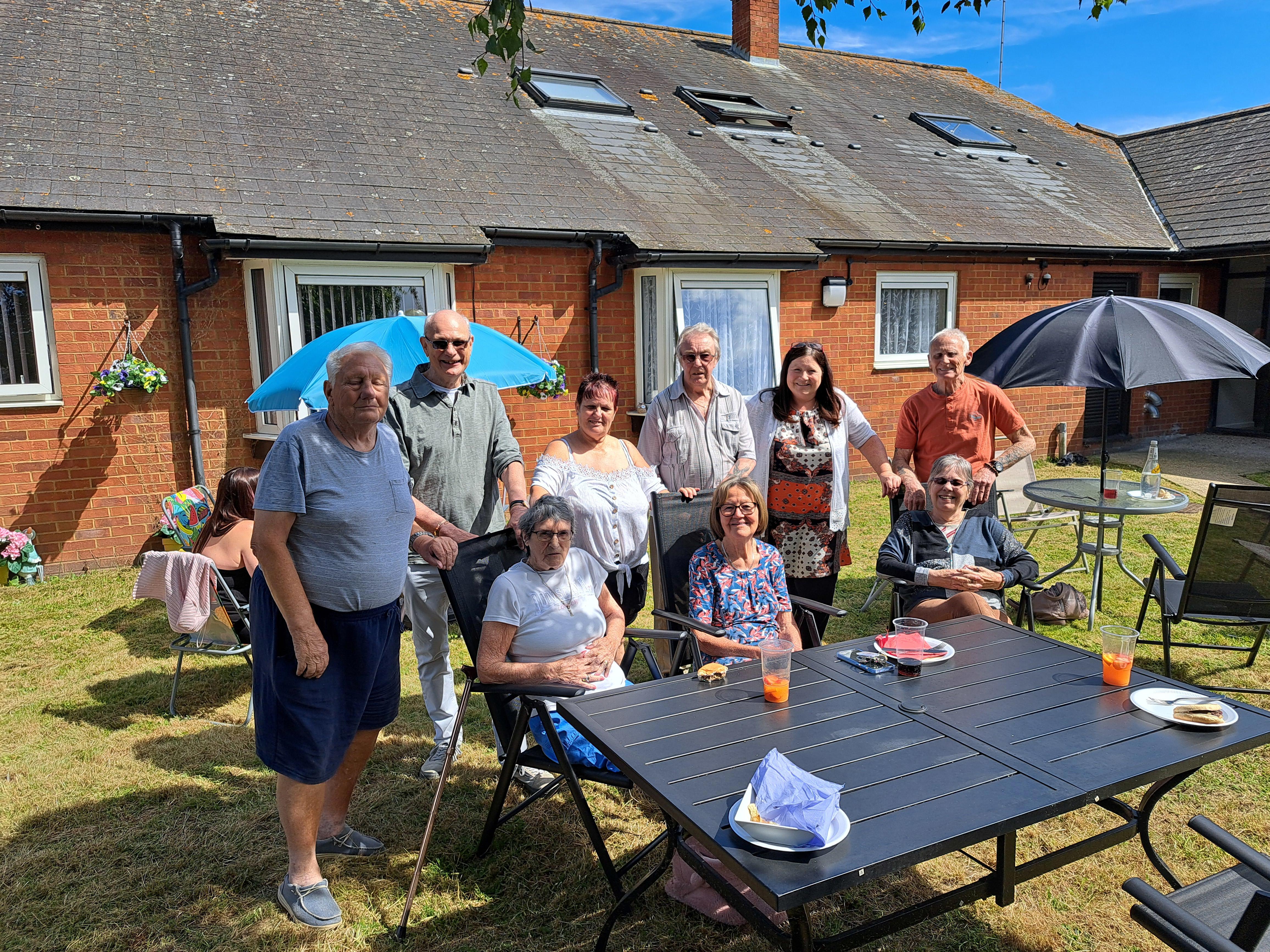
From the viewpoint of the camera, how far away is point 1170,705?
2404 mm

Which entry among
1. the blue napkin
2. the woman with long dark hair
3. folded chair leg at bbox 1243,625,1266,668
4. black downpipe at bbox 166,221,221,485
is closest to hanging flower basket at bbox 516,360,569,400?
black downpipe at bbox 166,221,221,485

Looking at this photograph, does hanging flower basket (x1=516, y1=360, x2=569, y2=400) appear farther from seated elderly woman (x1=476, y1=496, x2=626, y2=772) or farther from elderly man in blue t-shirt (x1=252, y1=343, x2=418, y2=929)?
elderly man in blue t-shirt (x1=252, y1=343, x2=418, y2=929)

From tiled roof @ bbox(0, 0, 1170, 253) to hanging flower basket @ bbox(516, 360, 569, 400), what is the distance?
4.42 ft

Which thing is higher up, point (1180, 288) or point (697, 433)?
point (1180, 288)

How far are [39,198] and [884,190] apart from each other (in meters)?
8.90

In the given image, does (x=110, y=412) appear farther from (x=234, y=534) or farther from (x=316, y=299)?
(x=234, y=534)

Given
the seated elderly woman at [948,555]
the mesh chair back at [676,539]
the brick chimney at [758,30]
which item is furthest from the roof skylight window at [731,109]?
the mesh chair back at [676,539]

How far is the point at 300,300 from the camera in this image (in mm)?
7332

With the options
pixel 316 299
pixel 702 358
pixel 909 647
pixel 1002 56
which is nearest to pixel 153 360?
pixel 316 299

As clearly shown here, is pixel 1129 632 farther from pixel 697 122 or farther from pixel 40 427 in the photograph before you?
pixel 697 122

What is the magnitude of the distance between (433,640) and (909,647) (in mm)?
1856

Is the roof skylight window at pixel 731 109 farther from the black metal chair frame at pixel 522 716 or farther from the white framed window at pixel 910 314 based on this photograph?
the black metal chair frame at pixel 522 716

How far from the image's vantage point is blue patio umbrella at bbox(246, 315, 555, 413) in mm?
4875

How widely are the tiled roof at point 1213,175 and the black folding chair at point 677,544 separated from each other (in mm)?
10759
